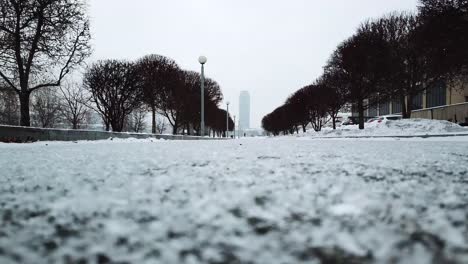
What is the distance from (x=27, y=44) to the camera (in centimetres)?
1269

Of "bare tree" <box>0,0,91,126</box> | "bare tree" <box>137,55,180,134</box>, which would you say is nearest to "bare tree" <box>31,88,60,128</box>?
"bare tree" <box>137,55,180,134</box>

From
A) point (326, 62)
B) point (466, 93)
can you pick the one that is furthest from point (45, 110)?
point (466, 93)

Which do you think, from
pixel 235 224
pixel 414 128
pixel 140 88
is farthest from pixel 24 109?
pixel 414 128

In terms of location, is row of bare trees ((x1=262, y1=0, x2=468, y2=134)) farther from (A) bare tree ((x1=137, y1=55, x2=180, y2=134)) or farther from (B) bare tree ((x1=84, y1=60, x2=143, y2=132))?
(B) bare tree ((x1=84, y1=60, x2=143, y2=132))

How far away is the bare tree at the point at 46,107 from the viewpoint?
116 feet

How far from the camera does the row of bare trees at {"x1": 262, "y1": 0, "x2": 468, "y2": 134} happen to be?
16.3 metres

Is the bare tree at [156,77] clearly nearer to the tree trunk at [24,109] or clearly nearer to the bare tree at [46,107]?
the tree trunk at [24,109]

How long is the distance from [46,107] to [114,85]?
17.8 m

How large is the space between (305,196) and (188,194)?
0.37 m

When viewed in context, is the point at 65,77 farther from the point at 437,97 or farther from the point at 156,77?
the point at 437,97

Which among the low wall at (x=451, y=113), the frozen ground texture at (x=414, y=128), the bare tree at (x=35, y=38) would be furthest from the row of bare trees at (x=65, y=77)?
the low wall at (x=451, y=113)

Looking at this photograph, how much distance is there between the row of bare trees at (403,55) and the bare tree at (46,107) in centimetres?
3507

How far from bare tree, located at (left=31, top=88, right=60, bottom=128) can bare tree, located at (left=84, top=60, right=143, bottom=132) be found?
14.3m

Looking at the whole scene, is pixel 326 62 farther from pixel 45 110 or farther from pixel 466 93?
pixel 45 110
